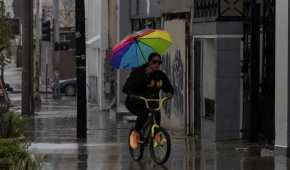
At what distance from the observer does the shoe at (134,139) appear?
43.1ft

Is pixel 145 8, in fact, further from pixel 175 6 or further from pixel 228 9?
pixel 228 9

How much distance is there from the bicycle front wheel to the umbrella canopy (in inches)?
45.0

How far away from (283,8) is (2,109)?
15.2 ft

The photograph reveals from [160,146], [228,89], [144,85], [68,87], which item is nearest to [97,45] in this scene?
[68,87]

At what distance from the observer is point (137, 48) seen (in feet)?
43.6

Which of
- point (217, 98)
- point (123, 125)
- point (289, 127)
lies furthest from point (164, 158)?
point (123, 125)

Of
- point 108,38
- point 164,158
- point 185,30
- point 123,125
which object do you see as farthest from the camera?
point 108,38

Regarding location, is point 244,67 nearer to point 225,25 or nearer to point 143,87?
point 225,25

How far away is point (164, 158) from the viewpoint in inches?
490

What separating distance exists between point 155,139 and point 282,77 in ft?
7.33

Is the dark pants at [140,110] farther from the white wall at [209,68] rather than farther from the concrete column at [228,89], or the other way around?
the white wall at [209,68]

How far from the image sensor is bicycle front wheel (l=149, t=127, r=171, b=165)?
12.4 metres

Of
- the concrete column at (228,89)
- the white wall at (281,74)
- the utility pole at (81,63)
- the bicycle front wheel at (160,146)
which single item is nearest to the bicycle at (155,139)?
the bicycle front wheel at (160,146)

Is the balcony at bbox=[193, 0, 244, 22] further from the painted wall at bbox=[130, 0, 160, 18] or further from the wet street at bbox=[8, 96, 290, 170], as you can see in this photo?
the painted wall at bbox=[130, 0, 160, 18]
